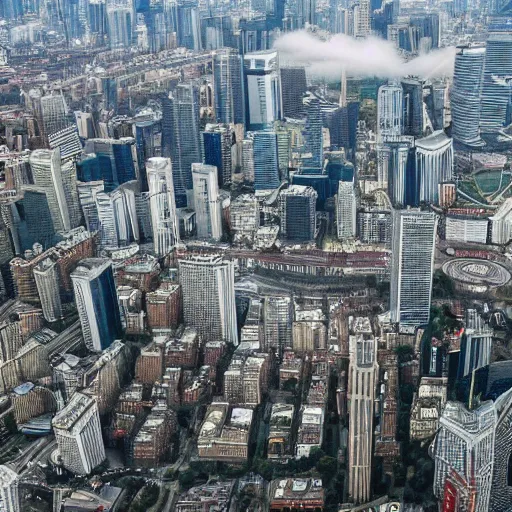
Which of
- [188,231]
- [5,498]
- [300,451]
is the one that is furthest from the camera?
[188,231]

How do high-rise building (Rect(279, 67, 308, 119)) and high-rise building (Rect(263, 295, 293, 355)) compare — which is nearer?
high-rise building (Rect(263, 295, 293, 355))

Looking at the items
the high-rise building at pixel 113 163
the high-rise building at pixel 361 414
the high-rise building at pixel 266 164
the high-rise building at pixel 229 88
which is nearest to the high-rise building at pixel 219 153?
the high-rise building at pixel 266 164

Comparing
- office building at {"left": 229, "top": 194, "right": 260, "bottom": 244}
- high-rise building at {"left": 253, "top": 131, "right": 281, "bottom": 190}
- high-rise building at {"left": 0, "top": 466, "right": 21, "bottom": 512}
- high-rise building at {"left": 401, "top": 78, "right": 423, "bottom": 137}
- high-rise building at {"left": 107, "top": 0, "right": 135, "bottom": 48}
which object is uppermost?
high-rise building at {"left": 107, "top": 0, "right": 135, "bottom": 48}

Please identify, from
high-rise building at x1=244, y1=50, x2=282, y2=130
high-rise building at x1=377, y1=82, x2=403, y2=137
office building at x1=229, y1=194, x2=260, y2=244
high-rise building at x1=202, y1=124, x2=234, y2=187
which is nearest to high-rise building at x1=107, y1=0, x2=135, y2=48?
high-rise building at x1=244, y1=50, x2=282, y2=130

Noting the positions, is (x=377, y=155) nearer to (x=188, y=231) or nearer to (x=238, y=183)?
(x=238, y=183)

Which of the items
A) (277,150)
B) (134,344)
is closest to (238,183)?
(277,150)

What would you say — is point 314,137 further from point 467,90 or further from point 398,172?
point 467,90

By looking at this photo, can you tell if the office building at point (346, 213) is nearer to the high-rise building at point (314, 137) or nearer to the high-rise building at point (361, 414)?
the high-rise building at point (314, 137)

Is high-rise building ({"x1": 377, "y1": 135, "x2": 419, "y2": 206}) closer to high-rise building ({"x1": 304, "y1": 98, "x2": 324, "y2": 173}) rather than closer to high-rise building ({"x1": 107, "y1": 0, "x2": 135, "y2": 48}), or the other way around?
high-rise building ({"x1": 304, "y1": 98, "x2": 324, "y2": 173})
